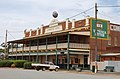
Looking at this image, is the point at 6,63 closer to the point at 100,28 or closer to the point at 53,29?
the point at 53,29

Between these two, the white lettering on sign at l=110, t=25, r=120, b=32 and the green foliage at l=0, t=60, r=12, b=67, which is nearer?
the white lettering on sign at l=110, t=25, r=120, b=32

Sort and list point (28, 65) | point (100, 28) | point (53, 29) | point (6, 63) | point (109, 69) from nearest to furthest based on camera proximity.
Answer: point (109, 69)
point (100, 28)
point (28, 65)
point (6, 63)
point (53, 29)

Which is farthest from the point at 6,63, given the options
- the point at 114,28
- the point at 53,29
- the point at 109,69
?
the point at 109,69

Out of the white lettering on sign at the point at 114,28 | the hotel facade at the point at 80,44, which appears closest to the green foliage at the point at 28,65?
the hotel facade at the point at 80,44

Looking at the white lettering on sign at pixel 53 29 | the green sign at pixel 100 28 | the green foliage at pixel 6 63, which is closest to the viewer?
the green sign at pixel 100 28

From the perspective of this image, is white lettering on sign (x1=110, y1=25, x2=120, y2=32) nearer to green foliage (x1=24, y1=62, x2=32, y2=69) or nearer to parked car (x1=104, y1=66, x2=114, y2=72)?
parked car (x1=104, y1=66, x2=114, y2=72)

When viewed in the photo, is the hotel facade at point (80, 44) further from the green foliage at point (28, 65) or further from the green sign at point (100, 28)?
the green foliage at point (28, 65)

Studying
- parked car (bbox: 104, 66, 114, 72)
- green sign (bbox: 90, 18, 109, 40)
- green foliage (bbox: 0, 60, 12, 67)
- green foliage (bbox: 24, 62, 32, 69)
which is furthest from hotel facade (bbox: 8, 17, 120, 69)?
green foliage (bbox: 0, 60, 12, 67)

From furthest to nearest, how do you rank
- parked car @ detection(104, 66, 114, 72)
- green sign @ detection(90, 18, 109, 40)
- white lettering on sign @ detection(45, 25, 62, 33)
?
white lettering on sign @ detection(45, 25, 62, 33) < green sign @ detection(90, 18, 109, 40) < parked car @ detection(104, 66, 114, 72)

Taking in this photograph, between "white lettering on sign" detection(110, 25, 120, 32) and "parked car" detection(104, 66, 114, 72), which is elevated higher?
"white lettering on sign" detection(110, 25, 120, 32)

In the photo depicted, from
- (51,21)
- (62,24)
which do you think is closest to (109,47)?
(62,24)

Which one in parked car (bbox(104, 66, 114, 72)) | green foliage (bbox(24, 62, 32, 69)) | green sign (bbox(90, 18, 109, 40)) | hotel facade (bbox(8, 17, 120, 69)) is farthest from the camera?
green foliage (bbox(24, 62, 32, 69))

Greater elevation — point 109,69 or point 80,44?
point 80,44

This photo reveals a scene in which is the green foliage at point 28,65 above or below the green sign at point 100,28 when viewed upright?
below
